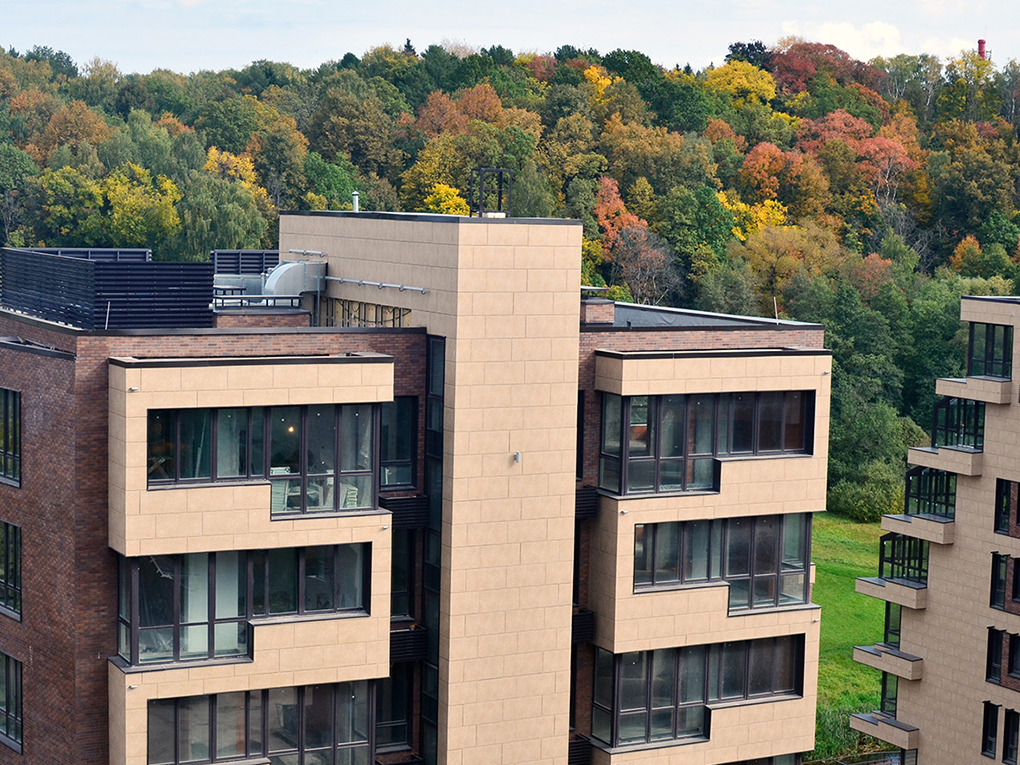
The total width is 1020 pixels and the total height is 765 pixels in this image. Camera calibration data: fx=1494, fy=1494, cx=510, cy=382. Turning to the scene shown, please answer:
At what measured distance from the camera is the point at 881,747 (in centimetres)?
5728

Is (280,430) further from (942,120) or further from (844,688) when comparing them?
(942,120)

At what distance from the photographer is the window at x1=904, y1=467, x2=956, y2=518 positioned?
45219 millimetres

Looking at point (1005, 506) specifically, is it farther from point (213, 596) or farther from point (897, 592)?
point (213, 596)

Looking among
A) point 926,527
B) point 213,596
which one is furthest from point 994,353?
point 213,596

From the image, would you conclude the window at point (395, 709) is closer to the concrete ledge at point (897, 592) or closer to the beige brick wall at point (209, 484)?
the beige brick wall at point (209, 484)

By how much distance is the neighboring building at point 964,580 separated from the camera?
141 ft

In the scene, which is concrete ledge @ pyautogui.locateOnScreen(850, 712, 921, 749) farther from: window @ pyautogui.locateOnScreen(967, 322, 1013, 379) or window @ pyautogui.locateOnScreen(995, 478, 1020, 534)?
window @ pyautogui.locateOnScreen(967, 322, 1013, 379)

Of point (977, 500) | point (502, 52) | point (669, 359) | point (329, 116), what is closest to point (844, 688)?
point (977, 500)

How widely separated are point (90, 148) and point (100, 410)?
91070 mm

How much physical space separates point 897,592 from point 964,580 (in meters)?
2.52

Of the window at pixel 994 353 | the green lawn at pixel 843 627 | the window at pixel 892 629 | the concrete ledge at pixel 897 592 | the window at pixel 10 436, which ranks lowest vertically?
the green lawn at pixel 843 627

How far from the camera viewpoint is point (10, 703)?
3048cm

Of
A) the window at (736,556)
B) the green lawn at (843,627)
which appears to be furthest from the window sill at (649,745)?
the green lawn at (843,627)

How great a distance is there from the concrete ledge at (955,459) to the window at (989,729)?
22.5 feet
